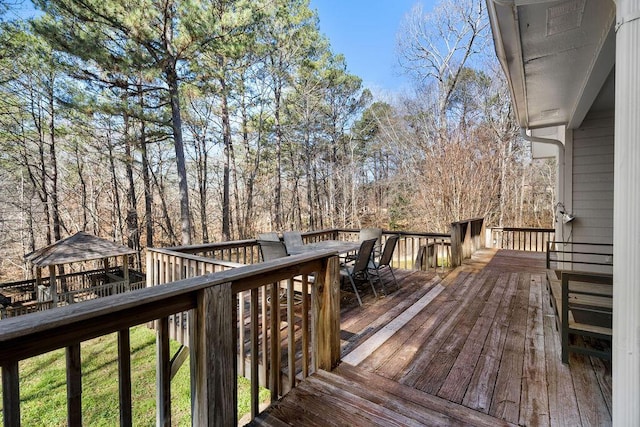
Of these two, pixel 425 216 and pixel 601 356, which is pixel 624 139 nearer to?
pixel 601 356

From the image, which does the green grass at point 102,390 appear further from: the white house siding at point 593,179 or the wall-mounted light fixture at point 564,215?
the white house siding at point 593,179

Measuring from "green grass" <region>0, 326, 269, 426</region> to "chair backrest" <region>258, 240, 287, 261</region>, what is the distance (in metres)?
1.62

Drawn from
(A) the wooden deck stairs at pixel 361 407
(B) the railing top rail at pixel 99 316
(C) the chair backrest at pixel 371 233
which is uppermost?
(B) the railing top rail at pixel 99 316

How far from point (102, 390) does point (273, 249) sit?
3.66 meters

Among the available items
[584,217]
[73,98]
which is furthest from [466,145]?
[73,98]

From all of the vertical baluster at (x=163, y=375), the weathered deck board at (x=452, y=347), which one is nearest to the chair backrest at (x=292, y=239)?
the weathered deck board at (x=452, y=347)

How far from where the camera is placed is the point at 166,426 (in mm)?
1323

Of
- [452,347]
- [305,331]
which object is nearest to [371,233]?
[452,347]

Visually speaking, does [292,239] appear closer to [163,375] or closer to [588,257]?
[163,375]

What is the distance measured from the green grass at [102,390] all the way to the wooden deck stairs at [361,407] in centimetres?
173

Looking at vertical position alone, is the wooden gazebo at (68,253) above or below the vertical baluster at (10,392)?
below

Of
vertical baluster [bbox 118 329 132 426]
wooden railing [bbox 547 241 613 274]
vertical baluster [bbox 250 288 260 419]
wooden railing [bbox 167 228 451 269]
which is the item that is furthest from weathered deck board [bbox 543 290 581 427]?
wooden railing [bbox 167 228 451 269]

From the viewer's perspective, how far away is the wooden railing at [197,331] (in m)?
0.89

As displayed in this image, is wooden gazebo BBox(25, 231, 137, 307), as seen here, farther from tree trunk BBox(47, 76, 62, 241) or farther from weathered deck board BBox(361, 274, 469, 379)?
weathered deck board BBox(361, 274, 469, 379)
